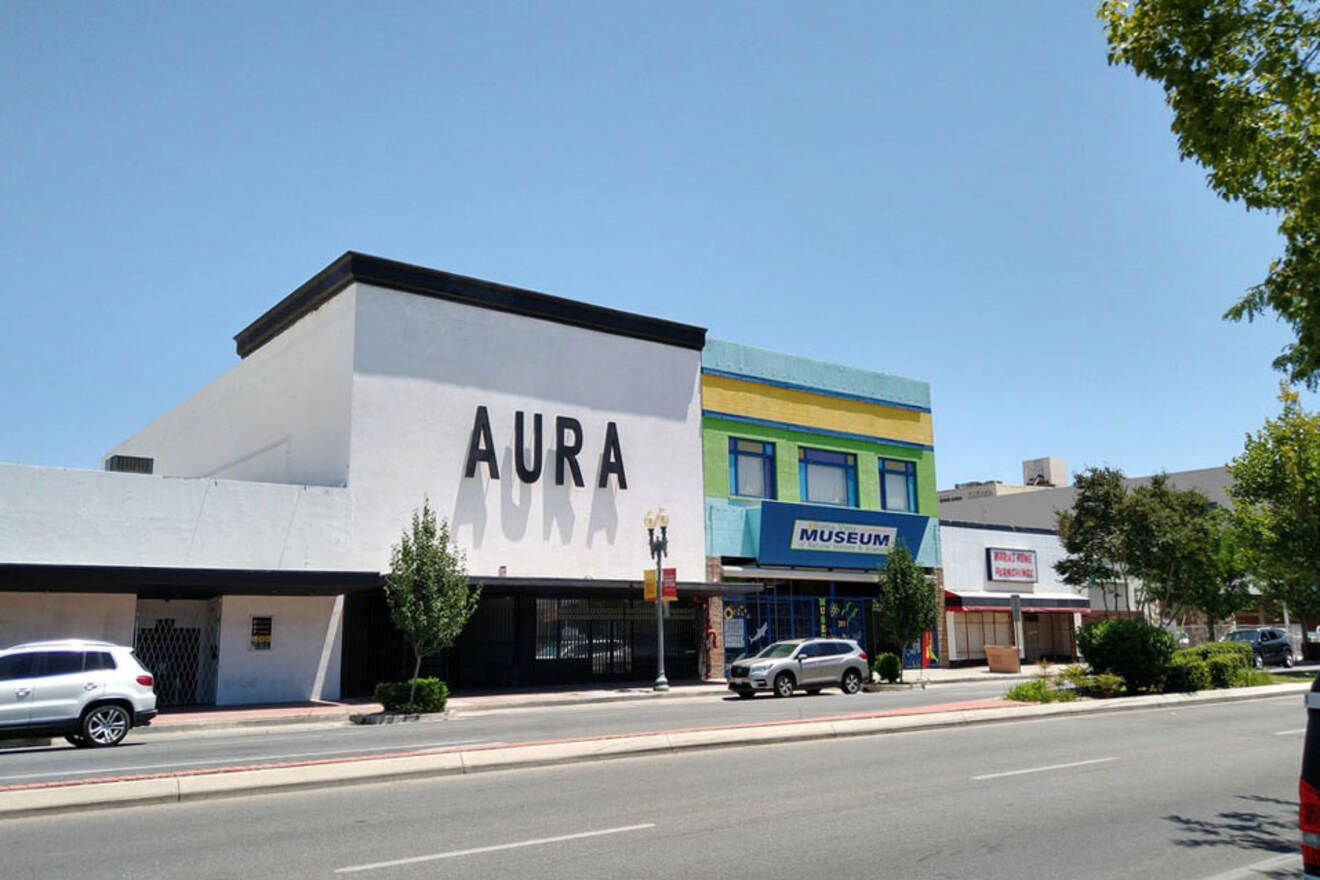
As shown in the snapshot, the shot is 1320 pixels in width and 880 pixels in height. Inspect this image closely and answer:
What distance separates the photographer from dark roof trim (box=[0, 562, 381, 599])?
22.3 m

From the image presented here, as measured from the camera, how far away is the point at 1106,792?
10.8m

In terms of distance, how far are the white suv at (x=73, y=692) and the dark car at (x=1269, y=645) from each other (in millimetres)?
39123

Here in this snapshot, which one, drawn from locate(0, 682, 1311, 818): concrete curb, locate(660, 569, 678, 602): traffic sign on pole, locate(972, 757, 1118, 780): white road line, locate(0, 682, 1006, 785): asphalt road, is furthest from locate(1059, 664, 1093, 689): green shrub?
locate(660, 569, 678, 602): traffic sign on pole

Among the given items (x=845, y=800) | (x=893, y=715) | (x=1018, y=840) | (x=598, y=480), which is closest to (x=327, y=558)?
(x=598, y=480)

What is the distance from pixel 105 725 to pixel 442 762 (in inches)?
335

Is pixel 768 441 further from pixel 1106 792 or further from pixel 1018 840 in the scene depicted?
pixel 1018 840

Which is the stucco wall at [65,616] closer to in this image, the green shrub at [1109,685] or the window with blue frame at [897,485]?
the green shrub at [1109,685]

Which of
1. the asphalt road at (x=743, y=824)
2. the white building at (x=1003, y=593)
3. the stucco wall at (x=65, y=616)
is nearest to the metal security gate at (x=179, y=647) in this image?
the stucco wall at (x=65, y=616)

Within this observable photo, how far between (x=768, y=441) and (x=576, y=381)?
847 centimetres

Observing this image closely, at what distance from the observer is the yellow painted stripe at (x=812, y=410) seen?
120 feet

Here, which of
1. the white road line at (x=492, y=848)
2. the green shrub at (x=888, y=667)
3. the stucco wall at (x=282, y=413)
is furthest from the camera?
the green shrub at (x=888, y=667)

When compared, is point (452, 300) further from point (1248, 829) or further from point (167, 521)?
point (1248, 829)

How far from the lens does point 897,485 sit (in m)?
41.8

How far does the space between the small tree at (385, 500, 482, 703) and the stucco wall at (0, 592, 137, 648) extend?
6.36 metres
